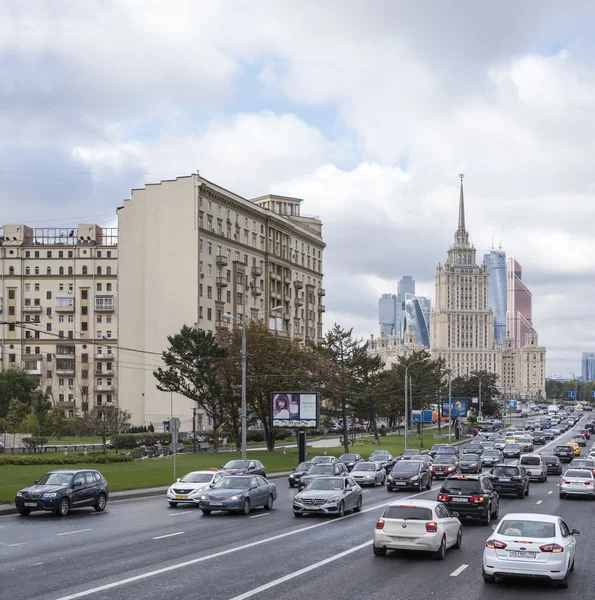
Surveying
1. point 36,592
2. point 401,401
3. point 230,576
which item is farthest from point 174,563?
point 401,401

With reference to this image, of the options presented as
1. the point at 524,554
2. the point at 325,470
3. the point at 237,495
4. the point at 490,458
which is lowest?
the point at 490,458

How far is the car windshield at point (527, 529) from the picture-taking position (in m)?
17.2

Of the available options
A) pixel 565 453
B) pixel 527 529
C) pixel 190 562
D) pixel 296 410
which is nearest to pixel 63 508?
pixel 190 562

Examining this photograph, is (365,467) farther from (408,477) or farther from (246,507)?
(246,507)

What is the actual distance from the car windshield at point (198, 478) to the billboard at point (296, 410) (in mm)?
27187

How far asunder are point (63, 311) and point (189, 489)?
102 meters

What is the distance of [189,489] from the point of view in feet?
111

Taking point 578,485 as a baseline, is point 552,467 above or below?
below

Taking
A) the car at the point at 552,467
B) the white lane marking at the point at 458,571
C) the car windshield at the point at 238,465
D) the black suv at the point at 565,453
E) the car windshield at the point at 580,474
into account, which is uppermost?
the white lane marking at the point at 458,571

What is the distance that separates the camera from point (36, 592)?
1577 cm

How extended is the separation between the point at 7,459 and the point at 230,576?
3582cm

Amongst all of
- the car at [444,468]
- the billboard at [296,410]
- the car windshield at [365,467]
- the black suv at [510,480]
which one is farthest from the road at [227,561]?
the billboard at [296,410]

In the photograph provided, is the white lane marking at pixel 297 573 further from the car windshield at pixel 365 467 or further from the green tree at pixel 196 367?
the green tree at pixel 196 367

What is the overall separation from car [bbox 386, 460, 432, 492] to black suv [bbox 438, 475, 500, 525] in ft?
42.6
